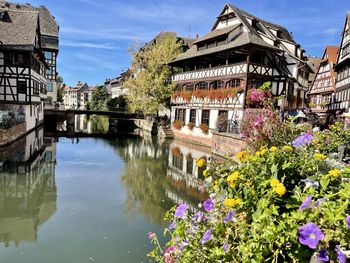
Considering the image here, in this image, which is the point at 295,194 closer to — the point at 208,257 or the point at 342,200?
the point at 342,200

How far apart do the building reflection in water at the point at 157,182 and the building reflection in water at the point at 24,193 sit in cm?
290

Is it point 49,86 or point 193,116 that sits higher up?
point 49,86

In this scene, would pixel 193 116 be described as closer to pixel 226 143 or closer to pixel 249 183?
pixel 226 143

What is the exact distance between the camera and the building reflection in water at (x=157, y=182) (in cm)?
1086

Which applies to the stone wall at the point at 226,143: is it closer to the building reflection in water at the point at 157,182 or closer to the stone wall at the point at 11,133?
the building reflection in water at the point at 157,182

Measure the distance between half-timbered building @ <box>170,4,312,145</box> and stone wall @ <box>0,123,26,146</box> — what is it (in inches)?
564

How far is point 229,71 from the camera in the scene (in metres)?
24.7

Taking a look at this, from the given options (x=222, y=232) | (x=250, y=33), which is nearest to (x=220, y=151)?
(x=250, y=33)

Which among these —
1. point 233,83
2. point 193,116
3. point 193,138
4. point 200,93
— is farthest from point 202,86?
point 193,138

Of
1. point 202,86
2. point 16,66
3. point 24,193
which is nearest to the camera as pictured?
point 24,193

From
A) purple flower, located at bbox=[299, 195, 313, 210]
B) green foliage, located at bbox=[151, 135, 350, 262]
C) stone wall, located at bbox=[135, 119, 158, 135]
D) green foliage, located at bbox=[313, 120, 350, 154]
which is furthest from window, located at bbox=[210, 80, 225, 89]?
purple flower, located at bbox=[299, 195, 313, 210]

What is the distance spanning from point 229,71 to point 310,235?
926 inches

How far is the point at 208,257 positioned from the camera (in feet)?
8.79

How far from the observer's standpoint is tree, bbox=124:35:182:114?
3381cm
